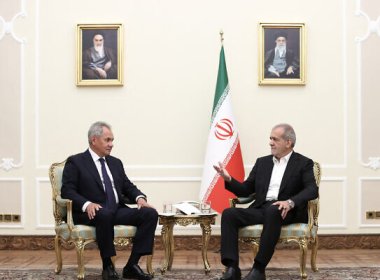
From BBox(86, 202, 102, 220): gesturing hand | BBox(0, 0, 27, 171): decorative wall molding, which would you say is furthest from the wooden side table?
BBox(0, 0, 27, 171): decorative wall molding

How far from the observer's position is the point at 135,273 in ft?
16.8

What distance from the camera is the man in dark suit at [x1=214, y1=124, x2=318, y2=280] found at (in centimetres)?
499

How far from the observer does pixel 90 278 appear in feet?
17.4

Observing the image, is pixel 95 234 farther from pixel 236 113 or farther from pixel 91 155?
pixel 236 113

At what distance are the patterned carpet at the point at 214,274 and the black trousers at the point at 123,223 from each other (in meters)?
0.33

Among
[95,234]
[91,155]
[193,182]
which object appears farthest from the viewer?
[193,182]

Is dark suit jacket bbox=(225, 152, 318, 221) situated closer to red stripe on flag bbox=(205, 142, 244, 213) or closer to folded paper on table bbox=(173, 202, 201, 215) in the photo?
folded paper on table bbox=(173, 202, 201, 215)

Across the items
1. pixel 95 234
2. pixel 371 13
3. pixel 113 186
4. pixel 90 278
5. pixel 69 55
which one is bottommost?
pixel 90 278

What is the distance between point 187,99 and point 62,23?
158cm

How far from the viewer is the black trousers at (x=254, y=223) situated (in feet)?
16.3

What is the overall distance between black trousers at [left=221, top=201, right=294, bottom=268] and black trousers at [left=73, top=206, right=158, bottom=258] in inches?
22.8

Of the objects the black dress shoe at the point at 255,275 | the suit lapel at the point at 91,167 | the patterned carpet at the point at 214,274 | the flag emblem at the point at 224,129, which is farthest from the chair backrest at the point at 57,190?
the flag emblem at the point at 224,129

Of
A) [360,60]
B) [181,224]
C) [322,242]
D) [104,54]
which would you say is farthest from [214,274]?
[360,60]

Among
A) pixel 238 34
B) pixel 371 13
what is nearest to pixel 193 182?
pixel 238 34
